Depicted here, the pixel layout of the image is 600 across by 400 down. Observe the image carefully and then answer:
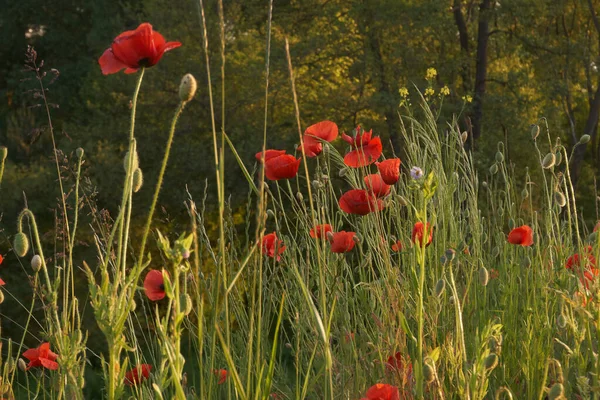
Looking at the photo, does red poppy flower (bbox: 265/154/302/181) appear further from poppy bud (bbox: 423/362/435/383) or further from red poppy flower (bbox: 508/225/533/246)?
poppy bud (bbox: 423/362/435/383)

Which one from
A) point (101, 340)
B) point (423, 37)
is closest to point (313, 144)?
point (101, 340)

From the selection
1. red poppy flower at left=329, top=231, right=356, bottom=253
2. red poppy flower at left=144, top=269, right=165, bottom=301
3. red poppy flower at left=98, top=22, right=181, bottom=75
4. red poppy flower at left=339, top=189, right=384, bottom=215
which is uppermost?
red poppy flower at left=98, top=22, right=181, bottom=75

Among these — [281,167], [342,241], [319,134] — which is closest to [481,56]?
[319,134]

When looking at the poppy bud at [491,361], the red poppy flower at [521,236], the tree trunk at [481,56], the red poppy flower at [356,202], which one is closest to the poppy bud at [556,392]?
the poppy bud at [491,361]

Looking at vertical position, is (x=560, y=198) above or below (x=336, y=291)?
above

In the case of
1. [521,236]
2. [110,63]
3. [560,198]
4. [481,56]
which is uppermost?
[110,63]

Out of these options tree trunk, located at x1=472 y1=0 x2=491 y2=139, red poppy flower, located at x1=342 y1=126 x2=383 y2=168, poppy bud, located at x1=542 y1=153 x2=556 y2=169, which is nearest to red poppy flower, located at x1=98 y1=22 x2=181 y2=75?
red poppy flower, located at x1=342 y1=126 x2=383 y2=168

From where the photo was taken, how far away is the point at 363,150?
2.17 metres

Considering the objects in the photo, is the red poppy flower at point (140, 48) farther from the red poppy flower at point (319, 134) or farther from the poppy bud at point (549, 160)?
the poppy bud at point (549, 160)

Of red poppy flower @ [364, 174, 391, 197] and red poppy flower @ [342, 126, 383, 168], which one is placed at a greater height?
red poppy flower @ [342, 126, 383, 168]

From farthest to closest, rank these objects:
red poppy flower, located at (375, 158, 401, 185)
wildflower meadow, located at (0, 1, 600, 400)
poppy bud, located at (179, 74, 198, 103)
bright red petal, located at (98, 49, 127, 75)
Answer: red poppy flower, located at (375, 158, 401, 185) < bright red petal, located at (98, 49, 127, 75) < wildflower meadow, located at (0, 1, 600, 400) < poppy bud, located at (179, 74, 198, 103)

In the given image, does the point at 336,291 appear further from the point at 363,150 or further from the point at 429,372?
the point at 429,372

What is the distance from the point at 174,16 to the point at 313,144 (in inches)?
354

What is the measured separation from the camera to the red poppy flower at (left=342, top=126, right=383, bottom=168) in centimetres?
211
